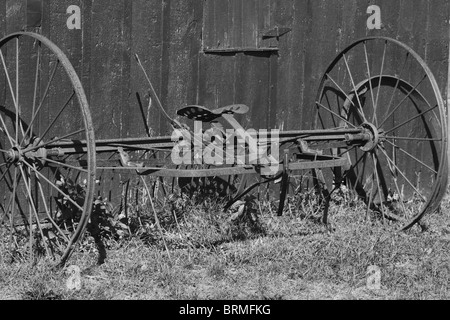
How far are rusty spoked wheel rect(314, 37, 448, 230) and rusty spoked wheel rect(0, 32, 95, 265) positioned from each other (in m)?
2.00

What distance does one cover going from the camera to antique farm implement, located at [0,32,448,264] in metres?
5.78

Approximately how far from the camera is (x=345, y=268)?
5746 mm

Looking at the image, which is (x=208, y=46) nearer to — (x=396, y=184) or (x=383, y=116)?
(x=383, y=116)

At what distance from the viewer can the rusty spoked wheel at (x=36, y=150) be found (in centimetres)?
580

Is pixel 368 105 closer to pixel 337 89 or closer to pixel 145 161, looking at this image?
pixel 337 89

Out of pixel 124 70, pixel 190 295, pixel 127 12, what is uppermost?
pixel 127 12

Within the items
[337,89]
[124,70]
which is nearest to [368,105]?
[337,89]

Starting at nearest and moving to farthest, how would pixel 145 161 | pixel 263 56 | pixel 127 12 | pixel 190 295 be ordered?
pixel 190 295
pixel 145 161
pixel 127 12
pixel 263 56

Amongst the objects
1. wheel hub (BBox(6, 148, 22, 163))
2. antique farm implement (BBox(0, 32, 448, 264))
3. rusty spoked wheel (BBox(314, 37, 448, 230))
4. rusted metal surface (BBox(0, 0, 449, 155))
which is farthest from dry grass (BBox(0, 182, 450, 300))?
rusted metal surface (BBox(0, 0, 449, 155))

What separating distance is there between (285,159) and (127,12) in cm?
149

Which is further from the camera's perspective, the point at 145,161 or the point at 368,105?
the point at 368,105
